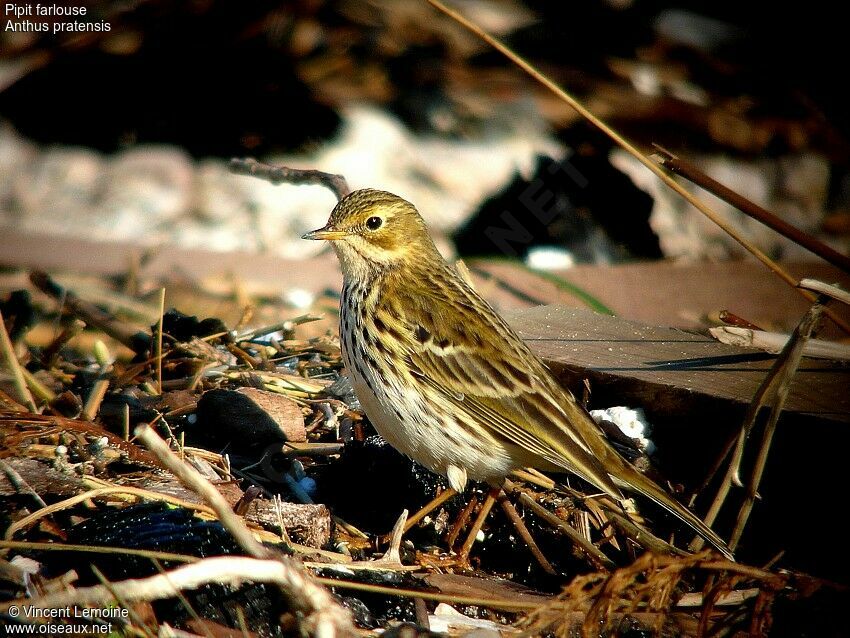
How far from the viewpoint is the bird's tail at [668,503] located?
10.6 ft

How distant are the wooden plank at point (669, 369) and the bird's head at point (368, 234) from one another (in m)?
0.72

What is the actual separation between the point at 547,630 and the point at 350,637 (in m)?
0.80

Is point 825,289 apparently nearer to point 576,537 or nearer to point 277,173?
point 576,537

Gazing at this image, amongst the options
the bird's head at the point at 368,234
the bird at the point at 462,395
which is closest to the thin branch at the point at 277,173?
the bird's head at the point at 368,234

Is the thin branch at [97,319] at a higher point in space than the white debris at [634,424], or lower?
higher

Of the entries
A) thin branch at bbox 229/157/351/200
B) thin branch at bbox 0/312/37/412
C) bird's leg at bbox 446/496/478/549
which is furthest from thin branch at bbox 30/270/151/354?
bird's leg at bbox 446/496/478/549

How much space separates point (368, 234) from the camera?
4.42 m

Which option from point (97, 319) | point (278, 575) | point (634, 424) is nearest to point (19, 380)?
point (97, 319)

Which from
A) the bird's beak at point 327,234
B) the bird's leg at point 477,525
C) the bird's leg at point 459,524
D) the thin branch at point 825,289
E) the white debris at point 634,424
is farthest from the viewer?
the bird's beak at point 327,234

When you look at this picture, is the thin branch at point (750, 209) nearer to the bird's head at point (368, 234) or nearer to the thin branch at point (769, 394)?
the thin branch at point (769, 394)

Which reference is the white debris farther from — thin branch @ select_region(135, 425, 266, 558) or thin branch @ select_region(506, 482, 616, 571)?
thin branch @ select_region(135, 425, 266, 558)

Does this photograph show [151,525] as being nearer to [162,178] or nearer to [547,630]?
[547,630]

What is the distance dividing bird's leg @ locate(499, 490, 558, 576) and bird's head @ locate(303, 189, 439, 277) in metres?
1.24

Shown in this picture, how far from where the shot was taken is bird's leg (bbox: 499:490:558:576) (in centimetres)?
347
